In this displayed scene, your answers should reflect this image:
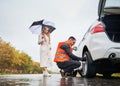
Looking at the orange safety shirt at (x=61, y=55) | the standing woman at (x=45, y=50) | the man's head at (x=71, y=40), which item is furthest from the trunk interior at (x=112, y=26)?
the standing woman at (x=45, y=50)

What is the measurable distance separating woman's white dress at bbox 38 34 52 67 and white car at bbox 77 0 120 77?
3795 millimetres

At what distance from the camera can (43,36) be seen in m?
13.7

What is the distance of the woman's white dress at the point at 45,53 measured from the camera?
13.6m

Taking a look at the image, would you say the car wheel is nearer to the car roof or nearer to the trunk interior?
the trunk interior

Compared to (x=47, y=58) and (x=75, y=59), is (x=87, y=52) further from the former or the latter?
(x=47, y=58)

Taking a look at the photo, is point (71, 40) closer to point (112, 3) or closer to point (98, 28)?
point (98, 28)

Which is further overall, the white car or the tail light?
the tail light

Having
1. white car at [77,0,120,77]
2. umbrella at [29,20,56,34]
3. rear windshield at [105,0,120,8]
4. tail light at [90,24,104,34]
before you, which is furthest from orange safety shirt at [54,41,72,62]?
rear windshield at [105,0,120,8]

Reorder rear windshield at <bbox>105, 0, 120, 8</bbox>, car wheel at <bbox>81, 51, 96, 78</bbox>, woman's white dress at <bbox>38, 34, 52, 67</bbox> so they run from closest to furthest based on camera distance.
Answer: rear windshield at <bbox>105, 0, 120, 8</bbox> → car wheel at <bbox>81, 51, 96, 78</bbox> → woman's white dress at <bbox>38, 34, 52, 67</bbox>

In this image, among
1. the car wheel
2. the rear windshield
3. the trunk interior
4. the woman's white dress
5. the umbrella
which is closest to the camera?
the rear windshield

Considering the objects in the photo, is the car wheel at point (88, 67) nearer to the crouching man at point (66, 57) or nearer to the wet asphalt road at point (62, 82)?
the wet asphalt road at point (62, 82)

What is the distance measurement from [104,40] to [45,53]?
4835mm

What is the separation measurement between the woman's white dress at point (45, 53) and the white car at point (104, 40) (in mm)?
3795

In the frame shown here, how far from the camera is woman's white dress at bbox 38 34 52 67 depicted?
1363 centimetres
